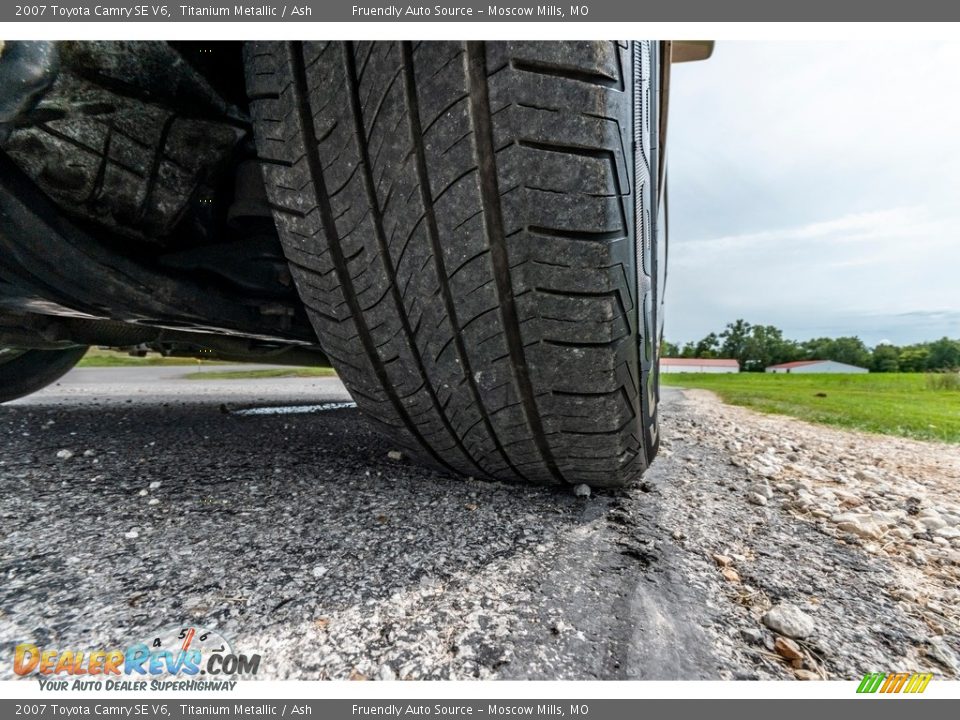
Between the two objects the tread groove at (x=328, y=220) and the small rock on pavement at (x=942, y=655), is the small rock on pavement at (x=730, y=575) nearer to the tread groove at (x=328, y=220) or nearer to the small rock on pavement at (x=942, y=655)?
the small rock on pavement at (x=942, y=655)

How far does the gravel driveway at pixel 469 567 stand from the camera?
0.48 m

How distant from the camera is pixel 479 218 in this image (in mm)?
574

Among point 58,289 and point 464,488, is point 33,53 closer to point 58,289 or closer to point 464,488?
point 58,289

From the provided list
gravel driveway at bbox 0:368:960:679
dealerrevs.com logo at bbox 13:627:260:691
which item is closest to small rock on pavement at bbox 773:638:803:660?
gravel driveway at bbox 0:368:960:679

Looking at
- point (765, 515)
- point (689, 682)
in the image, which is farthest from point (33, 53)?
point (765, 515)

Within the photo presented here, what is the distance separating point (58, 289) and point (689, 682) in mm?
1107

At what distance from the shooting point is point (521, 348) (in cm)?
66

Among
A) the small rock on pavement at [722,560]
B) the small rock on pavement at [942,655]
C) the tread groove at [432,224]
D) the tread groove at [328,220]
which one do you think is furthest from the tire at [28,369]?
the small rock on pavement at [942,655]

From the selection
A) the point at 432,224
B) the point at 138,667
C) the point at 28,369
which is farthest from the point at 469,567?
the point at 28,369

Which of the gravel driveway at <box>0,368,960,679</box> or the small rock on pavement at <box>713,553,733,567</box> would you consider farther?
the small rock on pavement at <box>713,553,733,567</box>

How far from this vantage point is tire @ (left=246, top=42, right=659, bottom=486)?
53 cm

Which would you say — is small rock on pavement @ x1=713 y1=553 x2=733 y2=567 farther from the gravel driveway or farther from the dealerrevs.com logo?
the dealerrevs.com logo

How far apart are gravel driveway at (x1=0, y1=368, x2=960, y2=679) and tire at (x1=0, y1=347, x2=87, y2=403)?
1069mm

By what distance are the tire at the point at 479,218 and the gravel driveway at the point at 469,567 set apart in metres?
0.20
